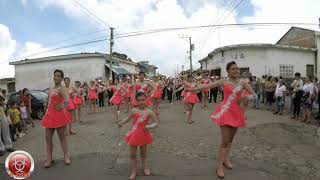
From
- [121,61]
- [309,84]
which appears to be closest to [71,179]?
[309,84]

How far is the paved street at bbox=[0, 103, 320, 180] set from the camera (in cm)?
766

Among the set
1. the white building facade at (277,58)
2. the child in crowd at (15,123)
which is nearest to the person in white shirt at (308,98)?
the child in crowd at (15,123)

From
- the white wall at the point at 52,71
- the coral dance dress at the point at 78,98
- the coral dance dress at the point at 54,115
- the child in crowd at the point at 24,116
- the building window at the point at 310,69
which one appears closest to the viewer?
the coral dance dress at the point at 54,115

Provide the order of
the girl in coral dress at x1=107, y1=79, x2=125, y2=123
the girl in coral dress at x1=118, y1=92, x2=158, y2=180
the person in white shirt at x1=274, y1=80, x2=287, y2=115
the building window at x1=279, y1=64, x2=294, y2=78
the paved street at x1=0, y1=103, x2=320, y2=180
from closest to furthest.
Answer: the girl in coral dress at x1=118, y1=92, x2=158, y2=180, the paved street at x1=0, y1=103, x2=320, y2=180, the girl in coral dress at x1=107, y1=79, x2=125, y2=123, the person in white shirt at x1=274, y1=80, x2=287, y2=115, the building window at x1=279, y1=64, x2=294, y2=78

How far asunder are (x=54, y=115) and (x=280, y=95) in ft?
38.2

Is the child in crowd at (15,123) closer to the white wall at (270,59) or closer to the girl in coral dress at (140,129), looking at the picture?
the girl in coral dress at (140,129)

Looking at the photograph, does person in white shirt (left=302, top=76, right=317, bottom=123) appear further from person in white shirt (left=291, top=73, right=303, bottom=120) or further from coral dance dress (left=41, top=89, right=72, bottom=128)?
coral dance dress (left=41, top=89, right=72, bottom=128)

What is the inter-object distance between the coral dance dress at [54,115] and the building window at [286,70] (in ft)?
96.2

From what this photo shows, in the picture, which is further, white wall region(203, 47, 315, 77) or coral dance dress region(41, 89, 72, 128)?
white wall region(203, 47, 315, 77)

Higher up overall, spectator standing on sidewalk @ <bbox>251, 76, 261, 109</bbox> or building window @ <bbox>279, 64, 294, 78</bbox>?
building window @ <bbox>279, 64, 294, 78</bbox>

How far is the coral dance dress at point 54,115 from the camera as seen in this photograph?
8.27 m

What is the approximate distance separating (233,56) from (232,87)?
2981cm

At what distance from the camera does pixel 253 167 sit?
8047 mm

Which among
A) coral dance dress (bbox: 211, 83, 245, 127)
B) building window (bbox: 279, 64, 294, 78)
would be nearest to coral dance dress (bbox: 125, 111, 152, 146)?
coral dance dress (bbox: 211, 83, 245, 127)
